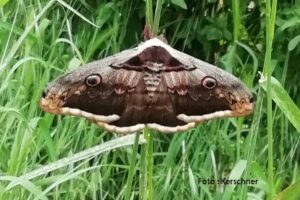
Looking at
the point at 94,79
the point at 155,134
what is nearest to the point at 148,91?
the point at 94,79

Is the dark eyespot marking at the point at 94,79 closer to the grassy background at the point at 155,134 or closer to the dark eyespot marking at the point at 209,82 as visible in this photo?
the dark eyespot marking at the point at 209,82

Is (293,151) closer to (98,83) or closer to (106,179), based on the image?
(106,179)

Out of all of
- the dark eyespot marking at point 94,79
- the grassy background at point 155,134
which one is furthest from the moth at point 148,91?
the grassy background at point 155,134

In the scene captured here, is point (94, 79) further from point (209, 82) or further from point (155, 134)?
point (155, 134)

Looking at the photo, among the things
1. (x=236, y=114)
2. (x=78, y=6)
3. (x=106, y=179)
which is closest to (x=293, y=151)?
(x=106, y=179)

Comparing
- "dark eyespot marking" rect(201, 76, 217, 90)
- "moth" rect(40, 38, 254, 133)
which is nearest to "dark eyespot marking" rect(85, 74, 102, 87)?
"moth" rect(40, 38, 254, 133)

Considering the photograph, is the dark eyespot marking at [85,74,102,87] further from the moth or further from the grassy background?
the grassy background
